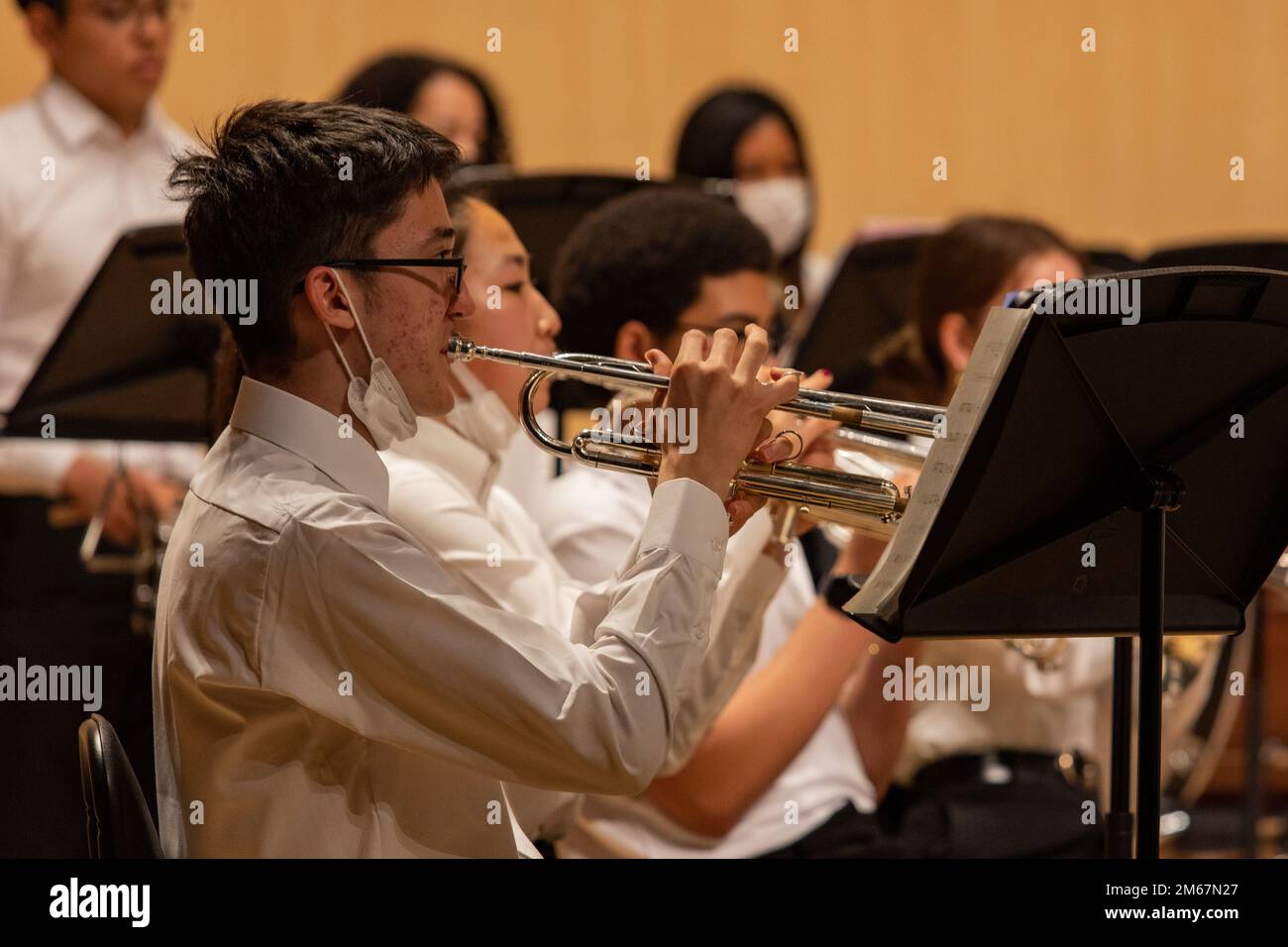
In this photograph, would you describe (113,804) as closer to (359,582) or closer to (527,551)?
(359,582)

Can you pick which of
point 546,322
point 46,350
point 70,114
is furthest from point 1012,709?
point 70,114

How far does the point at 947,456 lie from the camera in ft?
4.77

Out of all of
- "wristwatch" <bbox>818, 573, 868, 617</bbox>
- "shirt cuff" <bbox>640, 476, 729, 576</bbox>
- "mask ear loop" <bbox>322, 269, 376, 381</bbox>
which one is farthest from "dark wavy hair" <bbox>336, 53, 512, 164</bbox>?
"shirt cuff" <bbox>640, 476, 729, 576</bbox>

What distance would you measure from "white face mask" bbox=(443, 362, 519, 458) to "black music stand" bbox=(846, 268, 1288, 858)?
0.78 meters

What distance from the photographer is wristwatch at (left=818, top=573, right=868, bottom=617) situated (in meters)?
1.71

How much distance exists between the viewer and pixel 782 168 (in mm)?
3984

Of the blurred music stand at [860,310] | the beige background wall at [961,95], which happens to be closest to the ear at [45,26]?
the blurred music stand at [860,310]

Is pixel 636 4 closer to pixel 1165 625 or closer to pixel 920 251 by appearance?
pixel 920 251

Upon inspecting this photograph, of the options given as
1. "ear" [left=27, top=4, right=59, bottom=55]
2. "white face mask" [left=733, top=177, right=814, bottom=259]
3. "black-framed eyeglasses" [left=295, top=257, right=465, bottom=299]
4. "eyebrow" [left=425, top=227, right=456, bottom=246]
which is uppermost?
"ear" [left=27, top=4, right=59, bottom=55]

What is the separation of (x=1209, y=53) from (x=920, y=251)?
323 cm

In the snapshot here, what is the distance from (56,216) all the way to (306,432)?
182 centimetres

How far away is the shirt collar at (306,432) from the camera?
1566 mm

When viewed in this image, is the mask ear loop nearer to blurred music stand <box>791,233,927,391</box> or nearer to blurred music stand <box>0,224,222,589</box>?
blurred music stand <box>0,224,222,589</box>
